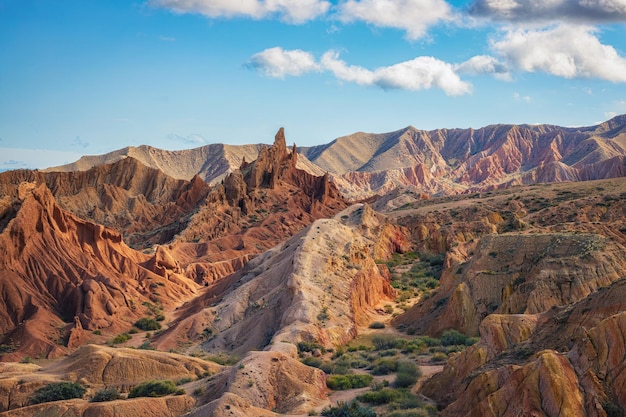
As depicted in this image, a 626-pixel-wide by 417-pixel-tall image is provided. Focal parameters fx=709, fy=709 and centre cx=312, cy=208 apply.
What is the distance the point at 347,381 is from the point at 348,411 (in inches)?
184

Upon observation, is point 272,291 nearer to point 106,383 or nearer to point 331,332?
point 331,332

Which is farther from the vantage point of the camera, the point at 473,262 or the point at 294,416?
the point at 473,262

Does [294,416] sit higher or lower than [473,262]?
lower

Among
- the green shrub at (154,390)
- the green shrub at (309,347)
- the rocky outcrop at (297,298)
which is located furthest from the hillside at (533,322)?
the green shrub at (154,390)

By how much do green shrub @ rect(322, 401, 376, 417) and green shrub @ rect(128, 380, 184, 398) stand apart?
213 inches

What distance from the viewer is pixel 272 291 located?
42.1 metres

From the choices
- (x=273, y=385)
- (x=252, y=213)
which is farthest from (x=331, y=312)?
(x=252, y=213)

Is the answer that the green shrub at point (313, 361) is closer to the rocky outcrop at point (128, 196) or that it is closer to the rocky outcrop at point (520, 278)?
the rocky outcrop at point (520, 278)

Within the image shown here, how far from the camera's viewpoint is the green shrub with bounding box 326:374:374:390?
84.2ft

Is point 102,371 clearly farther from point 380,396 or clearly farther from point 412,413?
point 412,413

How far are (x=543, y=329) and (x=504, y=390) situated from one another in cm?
408

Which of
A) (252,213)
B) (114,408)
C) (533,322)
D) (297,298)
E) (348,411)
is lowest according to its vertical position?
(348,411)

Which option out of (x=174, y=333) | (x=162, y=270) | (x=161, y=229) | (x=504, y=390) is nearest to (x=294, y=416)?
(x=504, y=390)

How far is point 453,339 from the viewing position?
3178 cm
